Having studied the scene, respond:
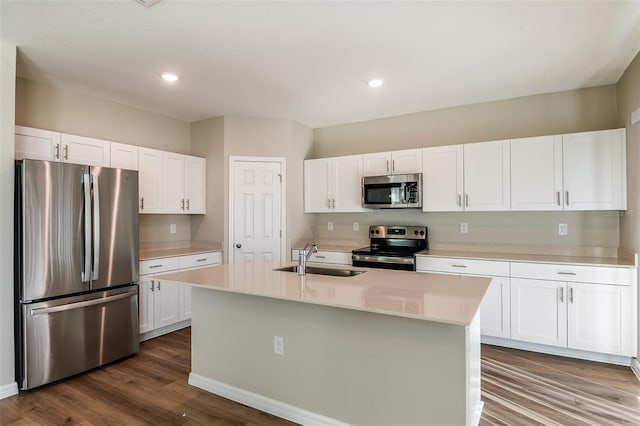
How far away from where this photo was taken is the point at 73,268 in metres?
2.87

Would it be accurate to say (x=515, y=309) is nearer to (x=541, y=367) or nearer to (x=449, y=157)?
(x=541, y=367)

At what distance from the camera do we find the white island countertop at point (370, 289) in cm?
162

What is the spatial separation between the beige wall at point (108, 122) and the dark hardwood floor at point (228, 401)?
1.83m

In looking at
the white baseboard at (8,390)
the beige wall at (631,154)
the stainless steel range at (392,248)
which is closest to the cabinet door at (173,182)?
the white baseboard at (8,390)

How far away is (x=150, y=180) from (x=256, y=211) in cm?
130

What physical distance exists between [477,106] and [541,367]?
9.14ft

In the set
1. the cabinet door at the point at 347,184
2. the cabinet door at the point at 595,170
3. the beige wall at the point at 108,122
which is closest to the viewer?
the cabinet door at the point at 595,170

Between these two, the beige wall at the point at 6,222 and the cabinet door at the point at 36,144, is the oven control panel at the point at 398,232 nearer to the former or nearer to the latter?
the cabinet door at the point at 36,144

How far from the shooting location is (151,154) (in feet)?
13.1

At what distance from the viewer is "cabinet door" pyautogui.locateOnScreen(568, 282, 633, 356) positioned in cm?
296

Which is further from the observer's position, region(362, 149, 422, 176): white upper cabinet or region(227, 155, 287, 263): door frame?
region(227, 155, 287, 263): door frame

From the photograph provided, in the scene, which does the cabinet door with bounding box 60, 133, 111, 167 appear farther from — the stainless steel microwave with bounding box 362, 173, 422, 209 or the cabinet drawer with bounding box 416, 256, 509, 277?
the cabinet drawer with bounding box 416, 256, 509, 277

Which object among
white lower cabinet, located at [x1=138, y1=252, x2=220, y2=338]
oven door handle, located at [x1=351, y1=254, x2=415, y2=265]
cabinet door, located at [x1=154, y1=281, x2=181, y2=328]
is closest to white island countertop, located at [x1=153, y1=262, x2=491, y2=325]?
oven door handle, located at [x1=351, y1=254, x2=415, y2=265]

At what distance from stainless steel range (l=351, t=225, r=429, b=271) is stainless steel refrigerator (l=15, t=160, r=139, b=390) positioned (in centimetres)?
242
